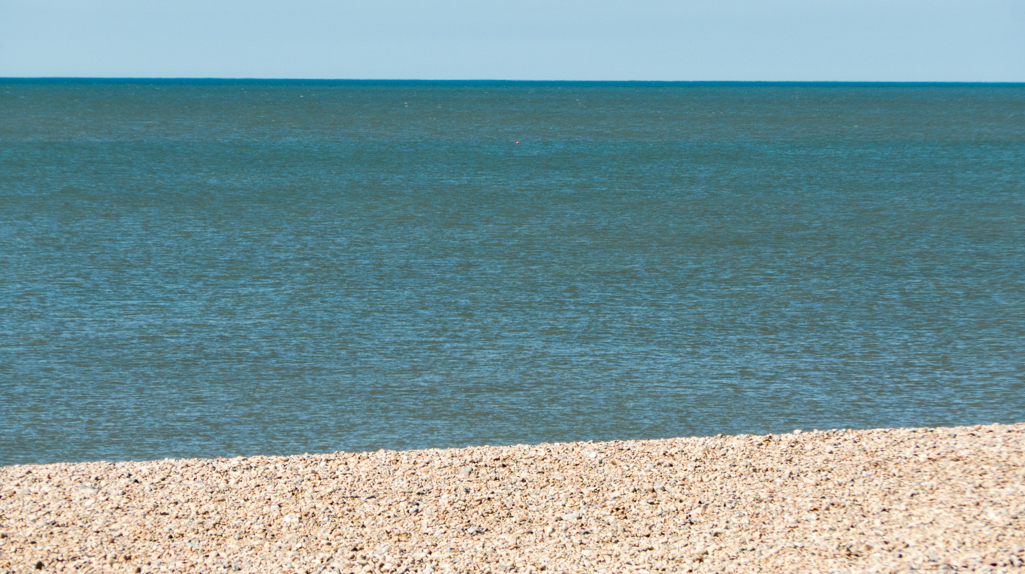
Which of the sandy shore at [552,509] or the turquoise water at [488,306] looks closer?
the sandy shore at [552,509]

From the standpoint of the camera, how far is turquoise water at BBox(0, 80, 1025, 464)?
13.6m

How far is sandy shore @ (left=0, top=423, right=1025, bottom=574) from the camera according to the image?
770 cm

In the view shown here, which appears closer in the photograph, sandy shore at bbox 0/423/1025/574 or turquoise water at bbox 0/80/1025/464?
sandy shore at bbox 0/423/1025/574

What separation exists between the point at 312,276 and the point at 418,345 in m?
7.26

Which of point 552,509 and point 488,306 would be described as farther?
point 488,306

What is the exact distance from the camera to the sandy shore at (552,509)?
25.2 ft

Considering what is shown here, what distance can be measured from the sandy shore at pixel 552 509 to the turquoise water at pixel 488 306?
2.47m

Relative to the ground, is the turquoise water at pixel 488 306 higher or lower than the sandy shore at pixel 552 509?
lower

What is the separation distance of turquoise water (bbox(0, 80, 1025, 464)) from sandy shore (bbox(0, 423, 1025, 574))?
2.47 m

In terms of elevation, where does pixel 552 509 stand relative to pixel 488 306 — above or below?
above

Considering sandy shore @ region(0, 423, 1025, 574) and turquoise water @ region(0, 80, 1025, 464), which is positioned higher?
sandy shore @ region(0, 423, 1025, 574)

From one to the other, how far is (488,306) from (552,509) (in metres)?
11.9

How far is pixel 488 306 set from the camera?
20.6 m

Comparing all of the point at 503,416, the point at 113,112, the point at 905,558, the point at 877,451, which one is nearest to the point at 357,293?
the point at 503,416
